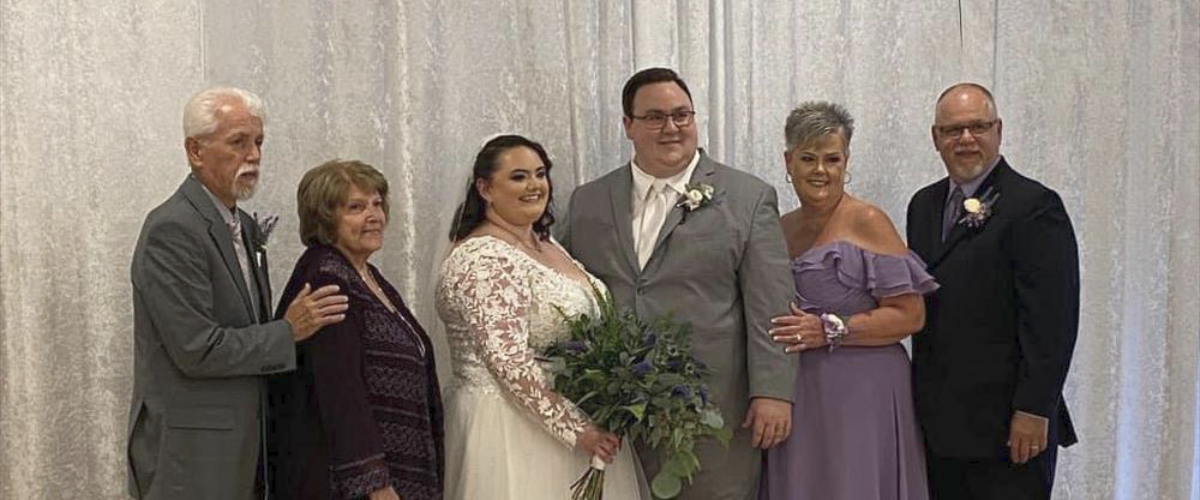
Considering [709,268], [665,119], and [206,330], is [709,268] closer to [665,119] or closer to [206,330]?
[665,119]

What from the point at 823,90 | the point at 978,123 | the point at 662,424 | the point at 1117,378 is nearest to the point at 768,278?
the point at 662,424

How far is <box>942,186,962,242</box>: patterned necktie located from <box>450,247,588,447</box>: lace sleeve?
1.22 m

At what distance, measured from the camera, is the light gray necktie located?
2.96 meters

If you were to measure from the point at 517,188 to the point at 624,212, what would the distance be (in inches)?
13.3

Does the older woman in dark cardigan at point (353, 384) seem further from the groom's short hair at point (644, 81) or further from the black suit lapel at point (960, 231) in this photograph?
the black suit lapel at point (960, 231)

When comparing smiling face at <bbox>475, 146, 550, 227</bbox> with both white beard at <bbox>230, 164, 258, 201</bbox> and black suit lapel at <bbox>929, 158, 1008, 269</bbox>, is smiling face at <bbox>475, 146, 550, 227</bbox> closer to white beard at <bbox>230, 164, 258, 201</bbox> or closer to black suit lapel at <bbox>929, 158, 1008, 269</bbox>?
white beard at <bbox>230, 164, 258, 201</bbox>

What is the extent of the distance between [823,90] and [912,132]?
0.34m

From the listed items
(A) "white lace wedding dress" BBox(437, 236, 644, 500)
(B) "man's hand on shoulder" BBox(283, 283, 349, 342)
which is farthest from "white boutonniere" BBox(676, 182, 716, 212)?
(B) "man's hand on shoulder" BBox(283, 283, 349, 342)

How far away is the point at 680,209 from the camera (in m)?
3.38

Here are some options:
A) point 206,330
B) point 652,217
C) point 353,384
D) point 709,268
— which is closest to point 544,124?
point 652,217

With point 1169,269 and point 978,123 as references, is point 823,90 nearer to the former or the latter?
point 978,123

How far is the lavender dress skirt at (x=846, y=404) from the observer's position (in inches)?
133

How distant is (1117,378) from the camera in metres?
4.42

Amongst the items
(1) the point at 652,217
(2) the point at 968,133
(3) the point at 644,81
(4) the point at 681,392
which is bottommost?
(4) the point at 681,392
